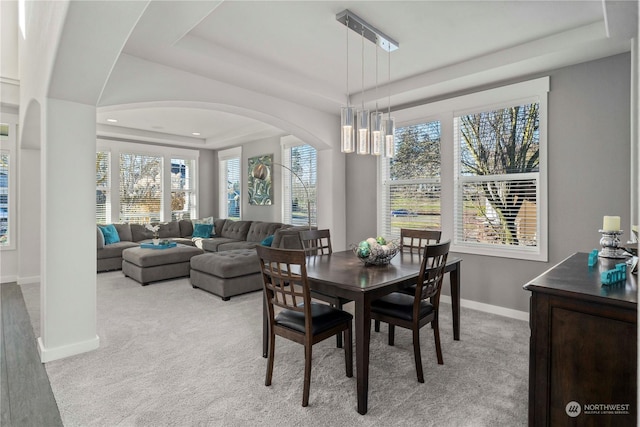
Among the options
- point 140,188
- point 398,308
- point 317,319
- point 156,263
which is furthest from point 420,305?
point 140,188

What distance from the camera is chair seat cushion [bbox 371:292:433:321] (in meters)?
2.45

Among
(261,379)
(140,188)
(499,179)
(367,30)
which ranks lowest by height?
(261,379)

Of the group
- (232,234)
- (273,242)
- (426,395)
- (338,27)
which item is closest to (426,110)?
(338,27)

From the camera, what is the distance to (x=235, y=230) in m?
7.14

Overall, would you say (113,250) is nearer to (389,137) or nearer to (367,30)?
(389,137)

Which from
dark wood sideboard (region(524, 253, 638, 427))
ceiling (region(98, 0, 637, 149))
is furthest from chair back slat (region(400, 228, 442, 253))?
dark wood sideboard (region(524, 253, 638, 427))

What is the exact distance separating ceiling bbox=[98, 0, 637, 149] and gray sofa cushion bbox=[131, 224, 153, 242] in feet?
13.8

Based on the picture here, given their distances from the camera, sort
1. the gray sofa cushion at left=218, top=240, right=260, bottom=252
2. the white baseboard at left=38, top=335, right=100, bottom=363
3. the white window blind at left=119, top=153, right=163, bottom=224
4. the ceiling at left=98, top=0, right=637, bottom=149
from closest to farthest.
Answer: the ceiling at left=98, top=0, right=637, bottom=149
the white baseboard at left=38, top=335, right=100, bottom=363
the gray sofa cushion at left=218, top=240, right=260, bottom=252
the white window blind at left=119, top=153, right=163, bottom=224

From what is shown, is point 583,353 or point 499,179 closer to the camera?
point 583,353

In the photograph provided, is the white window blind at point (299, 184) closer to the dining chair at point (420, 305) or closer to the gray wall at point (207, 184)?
the gray wall at point (207, 184)

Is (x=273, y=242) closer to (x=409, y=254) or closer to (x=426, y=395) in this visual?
(x=409, y=254)

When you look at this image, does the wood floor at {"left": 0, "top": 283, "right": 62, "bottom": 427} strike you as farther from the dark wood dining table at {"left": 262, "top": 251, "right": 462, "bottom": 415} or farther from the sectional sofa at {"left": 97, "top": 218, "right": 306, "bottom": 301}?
the sectional sofa at {"left": 97, "top": 218, "right": 306, "bottom": 301}

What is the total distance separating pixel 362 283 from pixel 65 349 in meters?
2.47

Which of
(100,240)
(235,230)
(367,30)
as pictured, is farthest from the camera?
(235,230)
